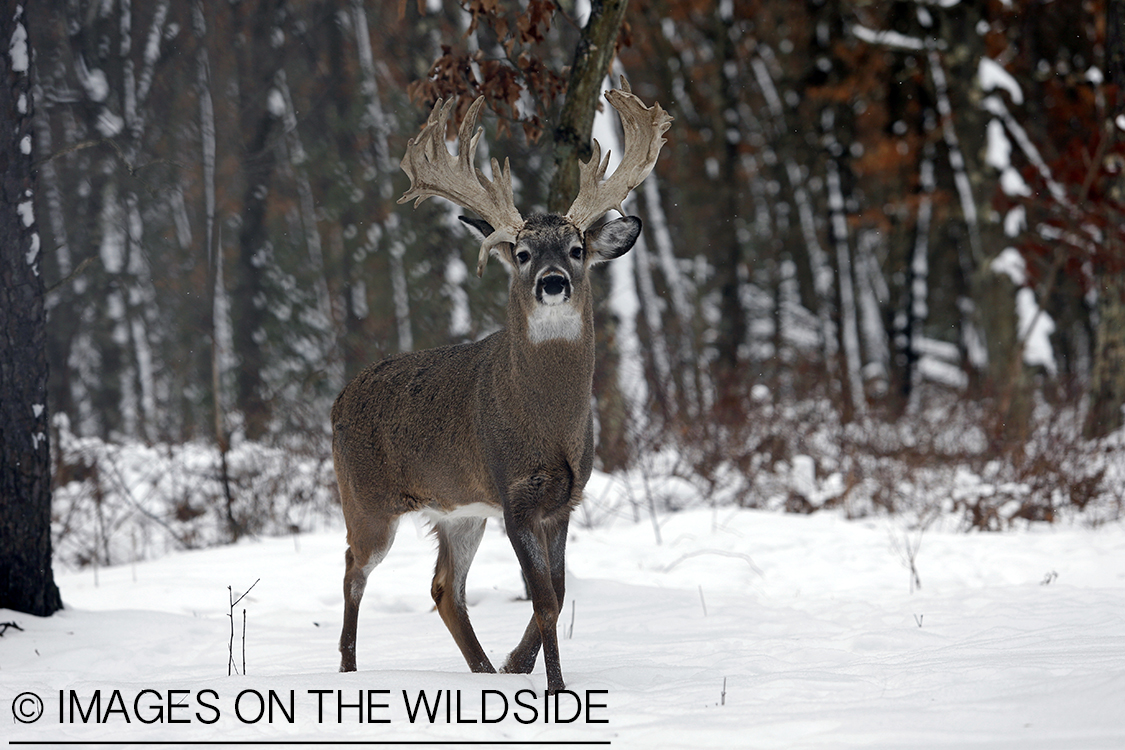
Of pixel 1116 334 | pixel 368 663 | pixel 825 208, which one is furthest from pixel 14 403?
pixel 825 208

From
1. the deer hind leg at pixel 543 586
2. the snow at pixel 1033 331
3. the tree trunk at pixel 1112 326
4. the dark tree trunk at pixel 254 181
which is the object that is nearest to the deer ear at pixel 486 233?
the deer hind leg at pixel 543 586

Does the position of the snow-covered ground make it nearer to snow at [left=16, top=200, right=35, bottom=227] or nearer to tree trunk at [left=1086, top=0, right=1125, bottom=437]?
snow at [left=16, top=200, right=35, bottom=227]

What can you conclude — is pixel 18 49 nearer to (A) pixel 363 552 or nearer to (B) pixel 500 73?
(B) pixel 500 73

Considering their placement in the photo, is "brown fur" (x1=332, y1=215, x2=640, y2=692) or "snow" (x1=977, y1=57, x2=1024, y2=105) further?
"snow" (x1=977, y1=57, x2=1024, y2=105)

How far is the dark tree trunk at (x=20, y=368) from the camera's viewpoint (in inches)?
257

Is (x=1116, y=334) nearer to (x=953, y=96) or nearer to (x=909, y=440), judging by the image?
(x=909, y=440)

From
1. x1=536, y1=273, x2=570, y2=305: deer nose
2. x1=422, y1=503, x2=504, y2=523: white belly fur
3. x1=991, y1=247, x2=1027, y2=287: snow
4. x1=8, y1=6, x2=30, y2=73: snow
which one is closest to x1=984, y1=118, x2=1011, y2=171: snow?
x1=991, y1=247, x2=1027, y2=287: snow

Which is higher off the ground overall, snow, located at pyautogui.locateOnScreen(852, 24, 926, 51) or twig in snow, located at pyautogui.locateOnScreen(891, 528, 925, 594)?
snow, located at pyautogui.locateOnScreen(852, 24, 926, 51)

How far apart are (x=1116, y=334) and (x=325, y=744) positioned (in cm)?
1181

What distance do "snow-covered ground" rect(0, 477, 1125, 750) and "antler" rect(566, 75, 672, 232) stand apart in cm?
220

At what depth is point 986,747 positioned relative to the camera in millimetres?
3506

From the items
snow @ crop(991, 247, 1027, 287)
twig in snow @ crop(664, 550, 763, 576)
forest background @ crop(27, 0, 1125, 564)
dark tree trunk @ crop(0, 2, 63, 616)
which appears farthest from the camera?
snow @ crop(991, 247, 1027, 287)

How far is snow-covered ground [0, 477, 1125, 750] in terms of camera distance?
393cm

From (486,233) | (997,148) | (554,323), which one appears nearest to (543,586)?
(554,323)
